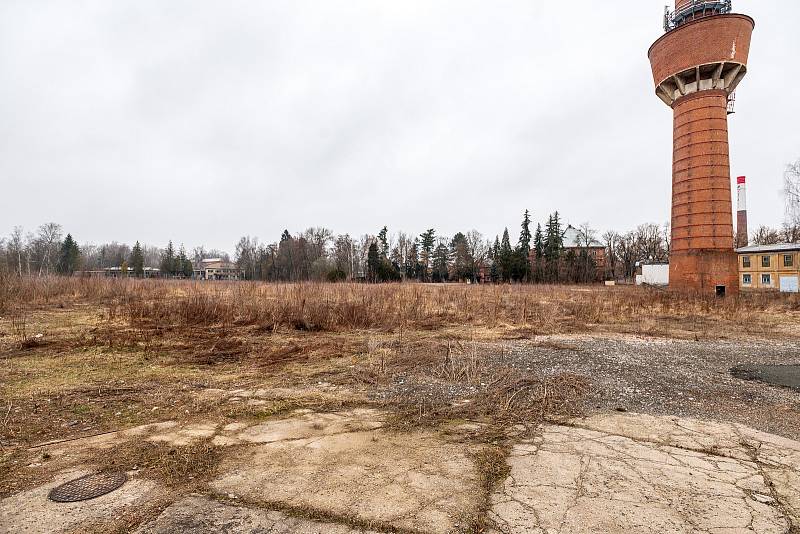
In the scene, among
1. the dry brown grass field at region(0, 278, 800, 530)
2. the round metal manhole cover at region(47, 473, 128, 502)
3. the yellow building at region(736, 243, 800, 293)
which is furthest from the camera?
the yellow building at region(736, 243, 800, 293)

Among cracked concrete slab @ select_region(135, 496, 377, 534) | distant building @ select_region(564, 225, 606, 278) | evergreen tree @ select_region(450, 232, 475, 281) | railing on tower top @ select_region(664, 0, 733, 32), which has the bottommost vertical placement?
cracked concrete slab @ select_region(135, 496, 377, 534)

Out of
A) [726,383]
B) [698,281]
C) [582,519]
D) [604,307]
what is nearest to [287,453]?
[582,519]

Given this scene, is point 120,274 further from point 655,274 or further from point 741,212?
point 741,212

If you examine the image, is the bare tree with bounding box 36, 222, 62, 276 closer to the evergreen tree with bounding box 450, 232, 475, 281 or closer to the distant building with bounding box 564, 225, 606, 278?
the evergreen tree with bounding box 450, 232, 475, 281

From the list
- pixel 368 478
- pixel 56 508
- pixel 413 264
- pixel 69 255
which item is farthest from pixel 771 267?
pixel 69 255

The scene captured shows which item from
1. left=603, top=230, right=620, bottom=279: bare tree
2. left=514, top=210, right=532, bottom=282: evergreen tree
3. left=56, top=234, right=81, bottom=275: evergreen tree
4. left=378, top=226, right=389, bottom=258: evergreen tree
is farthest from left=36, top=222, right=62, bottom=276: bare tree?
left=603, top=230, right=620, bottom=279: bare tree

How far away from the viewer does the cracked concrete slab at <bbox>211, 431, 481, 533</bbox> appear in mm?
2568

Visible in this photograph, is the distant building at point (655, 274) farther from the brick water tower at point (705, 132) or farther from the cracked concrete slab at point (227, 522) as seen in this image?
the cracked concrete slab at point (227, 522)

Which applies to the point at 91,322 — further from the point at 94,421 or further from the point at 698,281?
the point at 698,281

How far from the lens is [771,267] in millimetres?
35500

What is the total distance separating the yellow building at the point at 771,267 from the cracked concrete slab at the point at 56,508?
4207cm

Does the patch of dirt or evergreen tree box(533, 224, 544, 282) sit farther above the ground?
evergreen tree box(533, 224, 544, 282)

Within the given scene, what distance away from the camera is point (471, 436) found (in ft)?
12.6

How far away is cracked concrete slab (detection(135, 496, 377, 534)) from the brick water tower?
28.1 metres
